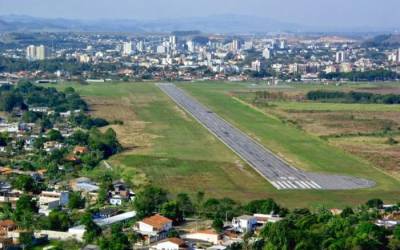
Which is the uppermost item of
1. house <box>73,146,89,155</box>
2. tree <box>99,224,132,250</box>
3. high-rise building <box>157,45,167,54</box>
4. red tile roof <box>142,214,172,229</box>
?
tree <box>99,224,132,250</box>

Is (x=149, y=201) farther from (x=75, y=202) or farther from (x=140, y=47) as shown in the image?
(x=140, y=47)

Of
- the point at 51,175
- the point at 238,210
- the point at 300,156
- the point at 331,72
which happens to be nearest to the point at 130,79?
the point at 331,72

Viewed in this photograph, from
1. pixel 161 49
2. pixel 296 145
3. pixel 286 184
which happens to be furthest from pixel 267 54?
pixel 286 184

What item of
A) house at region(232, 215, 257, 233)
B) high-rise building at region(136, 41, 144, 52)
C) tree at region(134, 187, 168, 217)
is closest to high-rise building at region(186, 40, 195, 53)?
high-rise building at region(136, 41, 144, 52)

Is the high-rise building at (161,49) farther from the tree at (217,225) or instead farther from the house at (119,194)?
the tree at (217,225)

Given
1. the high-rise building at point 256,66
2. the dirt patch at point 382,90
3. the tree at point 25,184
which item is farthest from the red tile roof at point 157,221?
the high-rise building at point 256,66

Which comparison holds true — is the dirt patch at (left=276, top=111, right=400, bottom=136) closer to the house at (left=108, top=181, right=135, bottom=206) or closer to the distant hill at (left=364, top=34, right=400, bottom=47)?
the house at (left=108, top=181, right=135, bottom=206)
